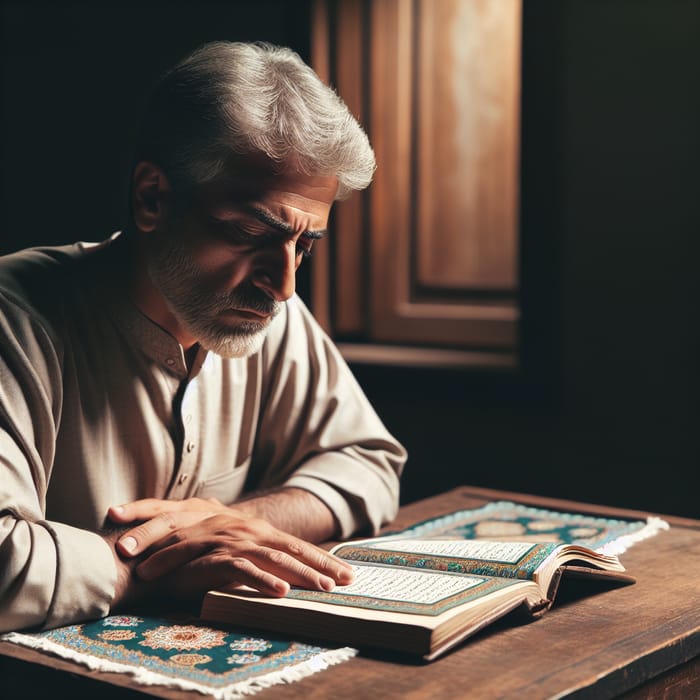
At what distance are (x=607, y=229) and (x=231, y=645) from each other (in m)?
2.62

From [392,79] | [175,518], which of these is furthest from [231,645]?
[392,79]

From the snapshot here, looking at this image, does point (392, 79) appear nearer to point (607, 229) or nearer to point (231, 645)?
point (607, 229)

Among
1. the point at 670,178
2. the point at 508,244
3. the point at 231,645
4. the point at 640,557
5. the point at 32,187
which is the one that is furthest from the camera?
the point at 32,187

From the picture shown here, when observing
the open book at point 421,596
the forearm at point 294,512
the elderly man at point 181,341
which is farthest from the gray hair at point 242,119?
the open book at point 421,596

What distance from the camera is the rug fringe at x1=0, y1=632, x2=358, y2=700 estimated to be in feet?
4.66

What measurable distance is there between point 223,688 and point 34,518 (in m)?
0.53

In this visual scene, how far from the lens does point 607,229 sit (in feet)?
12.6

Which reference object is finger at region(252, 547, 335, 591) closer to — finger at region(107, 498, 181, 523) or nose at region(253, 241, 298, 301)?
finger at region(107, 498, 181, 523)

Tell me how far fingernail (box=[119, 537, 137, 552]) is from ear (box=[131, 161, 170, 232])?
61 centimetres

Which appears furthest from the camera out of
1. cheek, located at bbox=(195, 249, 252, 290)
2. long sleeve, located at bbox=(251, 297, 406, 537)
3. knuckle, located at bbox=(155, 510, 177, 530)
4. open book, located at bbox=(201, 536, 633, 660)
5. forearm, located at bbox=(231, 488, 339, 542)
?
long sleeve, located at bbox=(251, 297, 406, 537)

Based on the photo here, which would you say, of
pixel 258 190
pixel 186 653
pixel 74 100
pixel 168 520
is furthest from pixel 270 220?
pixel 74 100

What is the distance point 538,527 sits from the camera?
2.34 m

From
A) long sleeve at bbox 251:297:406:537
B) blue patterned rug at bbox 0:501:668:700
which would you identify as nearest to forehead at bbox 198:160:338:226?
long sleeve at bbox 251:297:406:537

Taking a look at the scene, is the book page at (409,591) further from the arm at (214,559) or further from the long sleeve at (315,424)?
the long sleeve at (315,424)
